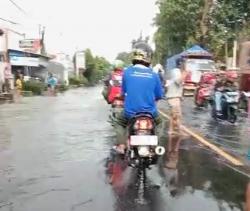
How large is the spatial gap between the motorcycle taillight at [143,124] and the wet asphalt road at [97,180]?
74cm

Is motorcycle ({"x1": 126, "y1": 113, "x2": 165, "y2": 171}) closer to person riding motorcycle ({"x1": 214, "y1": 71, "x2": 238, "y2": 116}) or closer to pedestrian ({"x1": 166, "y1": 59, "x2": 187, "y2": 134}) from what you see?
pedestrian ({"x1": 166, "y1": 59, "x2": 187, "y2": 134})

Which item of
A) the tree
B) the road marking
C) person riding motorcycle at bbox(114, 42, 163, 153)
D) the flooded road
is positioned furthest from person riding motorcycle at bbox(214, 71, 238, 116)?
the tree

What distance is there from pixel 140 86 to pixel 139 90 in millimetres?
53

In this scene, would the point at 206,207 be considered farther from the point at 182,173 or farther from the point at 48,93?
the point at 48,93

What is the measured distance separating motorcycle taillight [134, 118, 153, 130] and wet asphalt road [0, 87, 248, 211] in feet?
2.42

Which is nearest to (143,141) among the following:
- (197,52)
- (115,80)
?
(115,80)

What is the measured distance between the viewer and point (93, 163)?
9141 millimetres

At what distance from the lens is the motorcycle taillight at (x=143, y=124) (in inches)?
285

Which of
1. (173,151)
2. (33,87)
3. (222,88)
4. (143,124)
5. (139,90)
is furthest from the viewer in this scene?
(33,87)

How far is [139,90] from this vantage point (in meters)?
7.50

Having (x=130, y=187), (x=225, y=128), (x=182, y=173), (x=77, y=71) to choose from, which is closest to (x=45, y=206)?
(x=130, y=187)

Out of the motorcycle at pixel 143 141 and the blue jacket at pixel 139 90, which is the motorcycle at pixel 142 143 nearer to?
the motorcycle at pixel 143 141

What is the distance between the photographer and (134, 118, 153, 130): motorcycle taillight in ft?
23.8

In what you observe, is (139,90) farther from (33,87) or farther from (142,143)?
(33,87)
